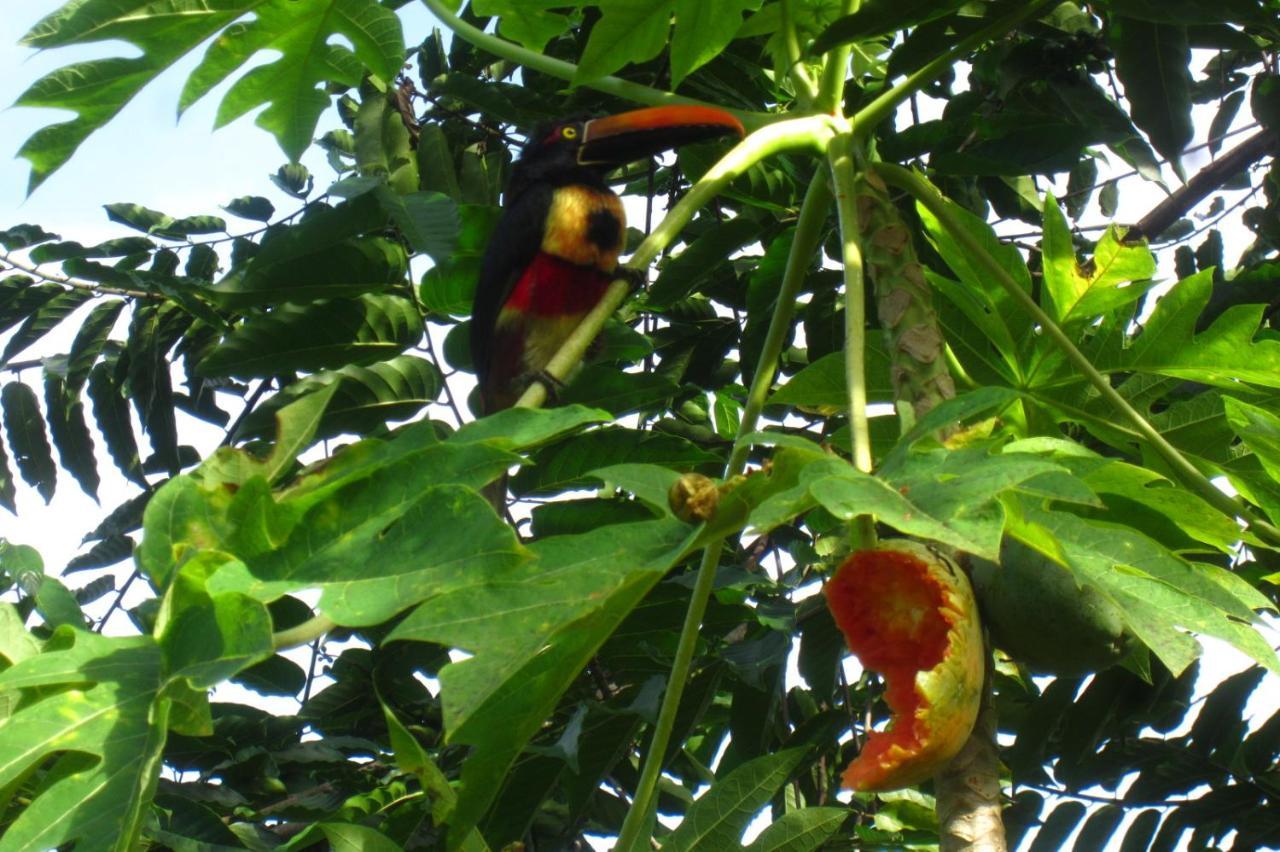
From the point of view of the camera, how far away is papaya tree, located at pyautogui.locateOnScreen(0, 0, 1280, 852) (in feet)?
4.40

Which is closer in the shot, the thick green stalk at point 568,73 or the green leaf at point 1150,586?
the green leaf at point 1150,586

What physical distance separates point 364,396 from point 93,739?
143 centimetres

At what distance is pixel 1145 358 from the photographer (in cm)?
217

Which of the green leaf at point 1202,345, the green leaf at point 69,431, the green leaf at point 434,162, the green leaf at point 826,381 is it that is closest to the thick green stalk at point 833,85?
the green leaf at point 826,381

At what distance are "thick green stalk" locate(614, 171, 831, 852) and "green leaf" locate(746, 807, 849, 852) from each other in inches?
6.4

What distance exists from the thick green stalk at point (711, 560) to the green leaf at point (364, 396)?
1.00 metres

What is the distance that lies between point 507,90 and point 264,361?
945 millimetres

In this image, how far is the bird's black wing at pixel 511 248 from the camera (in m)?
3.89

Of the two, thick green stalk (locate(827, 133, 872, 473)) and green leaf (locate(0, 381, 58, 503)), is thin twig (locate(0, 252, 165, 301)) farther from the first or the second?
thick green stalk (locate(827, 133, 872, 473))

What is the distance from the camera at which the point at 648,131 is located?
3.49 metres

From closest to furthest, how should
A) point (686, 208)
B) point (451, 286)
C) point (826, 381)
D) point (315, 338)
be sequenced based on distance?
point (686, 208)
point (826, 381)
point (315, 338)
point (451, 286)

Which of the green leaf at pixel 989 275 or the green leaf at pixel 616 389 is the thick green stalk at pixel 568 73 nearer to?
the green leaf at pixel 989 275

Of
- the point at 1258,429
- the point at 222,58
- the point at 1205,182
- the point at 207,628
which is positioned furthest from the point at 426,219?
the point at 1205,182

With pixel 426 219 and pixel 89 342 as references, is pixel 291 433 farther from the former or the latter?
pixel 89 342
